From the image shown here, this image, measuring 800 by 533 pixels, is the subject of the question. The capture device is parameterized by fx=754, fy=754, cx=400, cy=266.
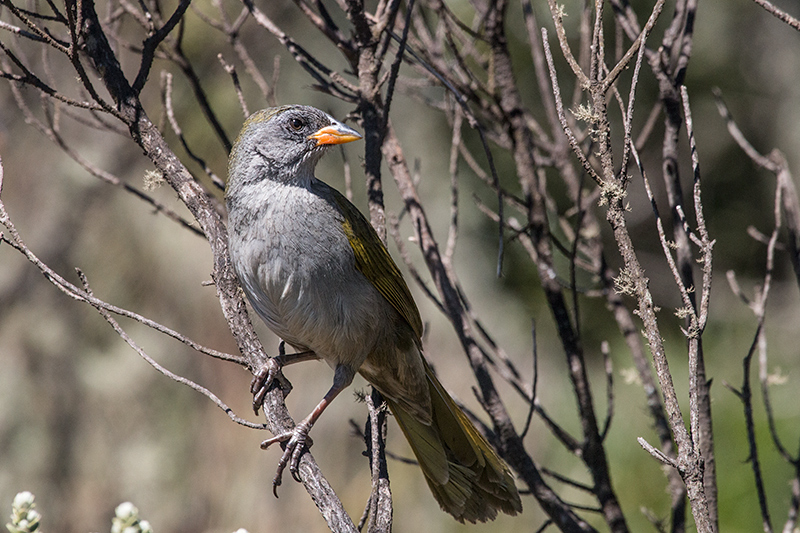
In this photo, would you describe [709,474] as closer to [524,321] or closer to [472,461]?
[472,461]

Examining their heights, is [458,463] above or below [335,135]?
below

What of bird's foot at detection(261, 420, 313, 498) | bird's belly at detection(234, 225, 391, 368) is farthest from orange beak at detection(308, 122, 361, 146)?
bird's foot at detection(261, 420, 313, 498)

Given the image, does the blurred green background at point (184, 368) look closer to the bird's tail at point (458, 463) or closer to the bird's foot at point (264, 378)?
the bird's tail at point (458, 463)

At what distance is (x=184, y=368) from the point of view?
8.09 meters

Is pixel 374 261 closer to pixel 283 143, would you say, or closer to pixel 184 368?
pixel 283 143

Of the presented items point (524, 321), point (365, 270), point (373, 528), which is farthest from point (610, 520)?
point (524, 321)

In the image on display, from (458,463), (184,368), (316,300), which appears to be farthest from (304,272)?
(184,368)

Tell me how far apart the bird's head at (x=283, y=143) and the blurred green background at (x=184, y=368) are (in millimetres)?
4171

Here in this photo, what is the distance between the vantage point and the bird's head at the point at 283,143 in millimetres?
3311

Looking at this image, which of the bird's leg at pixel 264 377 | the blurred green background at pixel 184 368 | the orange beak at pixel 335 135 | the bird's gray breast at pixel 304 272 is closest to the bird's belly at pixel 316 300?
the bird's gray breast at pixel 304 272

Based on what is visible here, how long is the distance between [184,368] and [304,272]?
18.0 ft

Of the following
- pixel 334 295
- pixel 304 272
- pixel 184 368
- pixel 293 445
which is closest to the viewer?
pixel 293 445

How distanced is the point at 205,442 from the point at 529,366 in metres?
3.69

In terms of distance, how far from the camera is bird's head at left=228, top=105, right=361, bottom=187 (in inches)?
130
